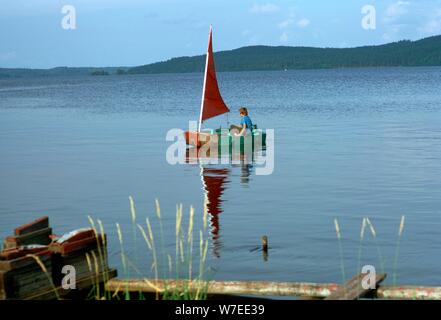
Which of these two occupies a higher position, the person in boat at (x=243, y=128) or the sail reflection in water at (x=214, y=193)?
the person in boat at (x=243, y=128)

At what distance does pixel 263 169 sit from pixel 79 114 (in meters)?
43.7

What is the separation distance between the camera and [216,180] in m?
26.4

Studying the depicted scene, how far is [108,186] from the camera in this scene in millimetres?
25406

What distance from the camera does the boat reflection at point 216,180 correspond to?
18.4 meters

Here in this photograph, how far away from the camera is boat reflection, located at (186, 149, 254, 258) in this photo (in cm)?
1843

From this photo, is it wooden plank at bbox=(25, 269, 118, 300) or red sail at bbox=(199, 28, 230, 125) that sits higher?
red sail at bbox=(199, 28, 230, 125)

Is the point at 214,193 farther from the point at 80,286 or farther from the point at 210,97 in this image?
the point at 210,97

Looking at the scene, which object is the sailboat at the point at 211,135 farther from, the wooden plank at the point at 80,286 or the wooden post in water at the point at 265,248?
the wooden plank at the point at 80,286

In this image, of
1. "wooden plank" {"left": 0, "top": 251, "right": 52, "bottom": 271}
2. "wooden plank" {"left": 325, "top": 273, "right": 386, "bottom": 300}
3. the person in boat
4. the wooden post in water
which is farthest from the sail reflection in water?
"wooden plank" {"left": 0, "top": 251, "right": 52, "bottom": 271}

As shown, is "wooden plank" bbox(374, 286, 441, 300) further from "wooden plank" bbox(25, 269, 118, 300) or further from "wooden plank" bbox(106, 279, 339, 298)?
"wooden plank" bbox(25, 269, 118, 300)

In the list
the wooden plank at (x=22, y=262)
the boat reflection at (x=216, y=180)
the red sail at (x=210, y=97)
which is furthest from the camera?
the red sail at (x=210, y=97)

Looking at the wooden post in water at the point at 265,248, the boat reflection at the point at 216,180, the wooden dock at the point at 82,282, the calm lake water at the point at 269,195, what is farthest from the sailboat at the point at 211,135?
the wooden dock at the point at 82,282

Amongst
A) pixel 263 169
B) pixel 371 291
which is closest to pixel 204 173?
pixel 263 169
